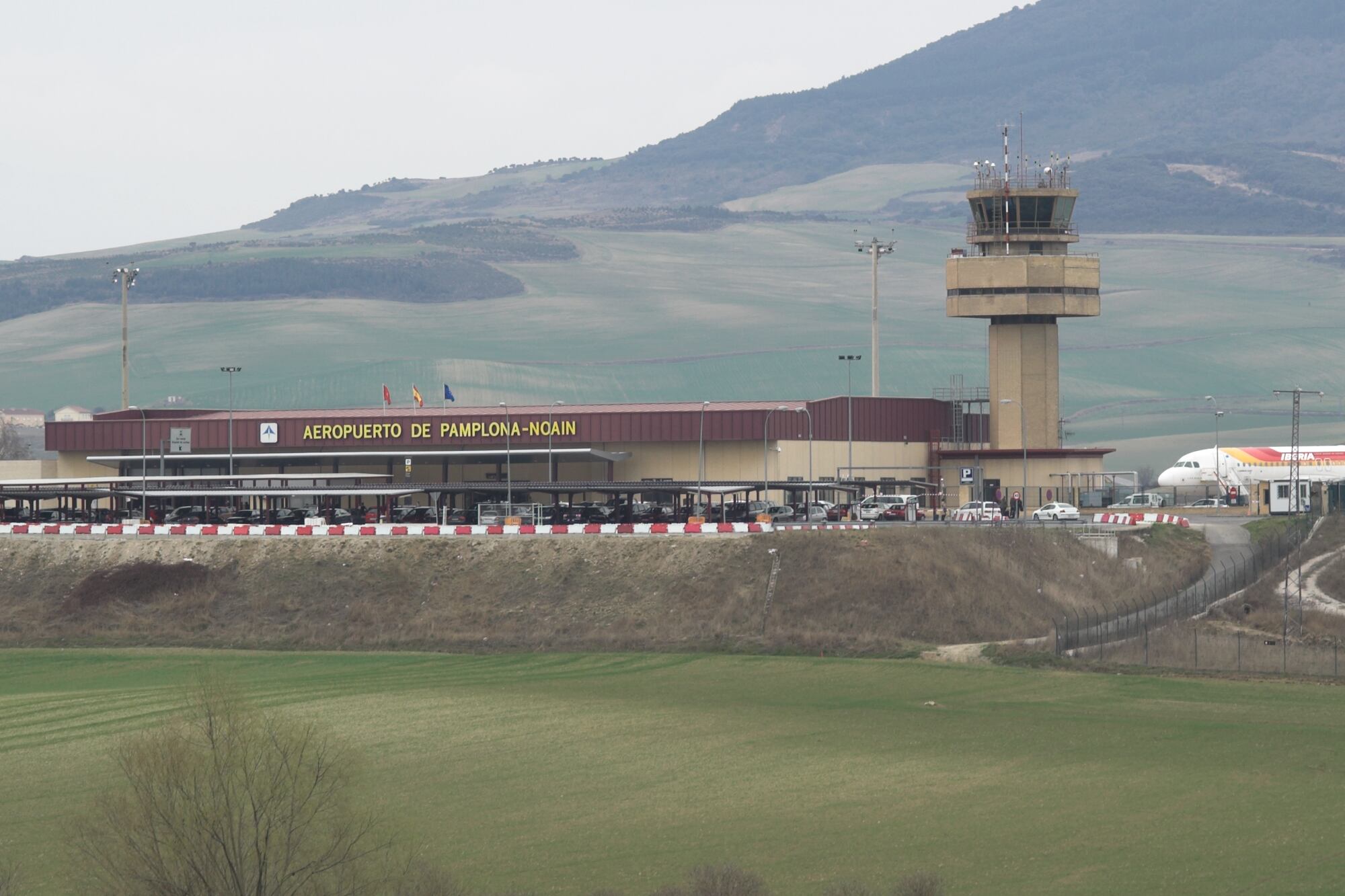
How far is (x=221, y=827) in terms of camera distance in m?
45.3

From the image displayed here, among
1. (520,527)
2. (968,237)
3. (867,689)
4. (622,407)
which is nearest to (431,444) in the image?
(622,407)

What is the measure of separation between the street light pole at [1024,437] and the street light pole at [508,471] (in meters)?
37.1

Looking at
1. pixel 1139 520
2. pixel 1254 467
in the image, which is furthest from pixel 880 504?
pixel 1254 467

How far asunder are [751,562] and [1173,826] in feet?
183

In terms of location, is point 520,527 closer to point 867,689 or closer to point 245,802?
point 867,689

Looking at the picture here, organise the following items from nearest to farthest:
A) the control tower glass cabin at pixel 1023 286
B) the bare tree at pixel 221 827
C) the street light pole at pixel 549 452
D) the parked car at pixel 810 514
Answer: the bare tree at pixel 221 827 → the parked car at pixel 810 514 → the street light pole at pixel 549 452 → the control tower glass cabin at pixel 1023 286

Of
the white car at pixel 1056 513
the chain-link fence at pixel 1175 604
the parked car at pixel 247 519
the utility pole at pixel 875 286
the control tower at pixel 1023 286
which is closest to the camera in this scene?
the chain-link fence at pixel 1175 604

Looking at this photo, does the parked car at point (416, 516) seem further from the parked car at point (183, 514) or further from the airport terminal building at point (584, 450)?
the parked car at point (183, 514)

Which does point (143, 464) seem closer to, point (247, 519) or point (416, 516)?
point (247, 519)

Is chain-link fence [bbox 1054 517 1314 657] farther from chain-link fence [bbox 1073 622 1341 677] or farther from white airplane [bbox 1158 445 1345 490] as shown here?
white airplane [bbox 1158 445 1345 490]

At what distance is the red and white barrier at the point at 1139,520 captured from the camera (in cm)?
12612

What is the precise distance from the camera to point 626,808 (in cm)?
5853

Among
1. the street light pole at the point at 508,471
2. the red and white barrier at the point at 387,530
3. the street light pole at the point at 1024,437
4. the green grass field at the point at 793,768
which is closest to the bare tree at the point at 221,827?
the green grass field at the point at 793,768

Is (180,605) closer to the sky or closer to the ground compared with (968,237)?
closer to the ground
